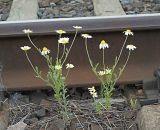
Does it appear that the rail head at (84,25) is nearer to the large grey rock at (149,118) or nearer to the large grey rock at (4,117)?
the large grey rock at (4,117)

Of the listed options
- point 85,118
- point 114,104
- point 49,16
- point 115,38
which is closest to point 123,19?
point 115,38

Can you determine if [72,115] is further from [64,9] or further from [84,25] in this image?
[64,9]

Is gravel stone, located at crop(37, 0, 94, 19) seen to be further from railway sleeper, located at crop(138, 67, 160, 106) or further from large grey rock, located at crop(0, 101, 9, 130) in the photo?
large grey rock, located at crop(0, 101, 9, 130)

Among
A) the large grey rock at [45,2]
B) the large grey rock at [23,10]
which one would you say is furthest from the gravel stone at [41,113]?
the large grey rock at [45,2]

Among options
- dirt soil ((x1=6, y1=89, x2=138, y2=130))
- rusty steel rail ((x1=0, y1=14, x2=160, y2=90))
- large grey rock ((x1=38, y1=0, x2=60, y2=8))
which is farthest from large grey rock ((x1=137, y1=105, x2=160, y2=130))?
large grey rock ((x1=38, y1=0, x2=60, y2=8))

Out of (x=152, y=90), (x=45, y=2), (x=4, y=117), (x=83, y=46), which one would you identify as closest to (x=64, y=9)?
(x=45, y=2)

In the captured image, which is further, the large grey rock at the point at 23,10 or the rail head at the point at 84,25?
the large grey rock at the point at 23,10

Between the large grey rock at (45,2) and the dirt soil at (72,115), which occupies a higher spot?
the large grey rock at (45,2)
